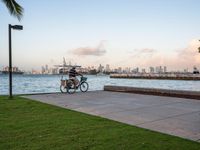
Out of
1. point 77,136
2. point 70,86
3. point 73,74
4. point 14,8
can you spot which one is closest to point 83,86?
point 70,86

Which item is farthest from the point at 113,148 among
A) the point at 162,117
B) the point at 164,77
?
the point at 164,77

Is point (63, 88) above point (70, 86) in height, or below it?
below

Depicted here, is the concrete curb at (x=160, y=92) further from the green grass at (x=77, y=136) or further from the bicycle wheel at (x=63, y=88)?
the green grass at (x=77, y=136)

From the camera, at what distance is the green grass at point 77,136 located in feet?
15.8

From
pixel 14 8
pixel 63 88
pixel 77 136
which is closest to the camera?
pixel 77 136

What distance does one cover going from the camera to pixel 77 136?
17.8 feet

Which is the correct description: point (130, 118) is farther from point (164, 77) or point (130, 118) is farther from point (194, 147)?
point (164, 77)

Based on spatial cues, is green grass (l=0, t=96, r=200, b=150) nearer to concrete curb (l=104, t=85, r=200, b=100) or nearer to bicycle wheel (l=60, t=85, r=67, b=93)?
concrete curb (l=104, t=85, r=200, b=100)

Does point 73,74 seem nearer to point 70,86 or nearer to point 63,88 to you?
point 70,86

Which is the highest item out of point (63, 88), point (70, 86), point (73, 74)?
point (73, 74)

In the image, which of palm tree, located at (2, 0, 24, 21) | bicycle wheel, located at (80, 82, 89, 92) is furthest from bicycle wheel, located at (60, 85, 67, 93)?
palm tree, located at (2, 0, 24, 21)

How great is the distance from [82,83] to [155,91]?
5089 mm

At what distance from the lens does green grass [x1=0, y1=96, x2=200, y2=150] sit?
4801 millimetres

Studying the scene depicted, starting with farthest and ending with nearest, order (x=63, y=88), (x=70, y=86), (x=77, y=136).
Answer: (x=63, y=88)
(x=70, y=86)
(x=77, y=136)
